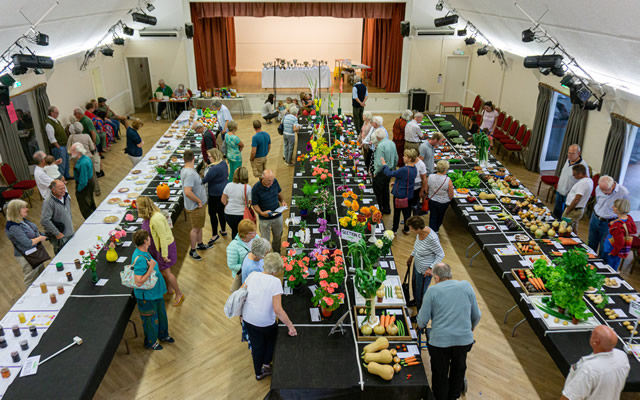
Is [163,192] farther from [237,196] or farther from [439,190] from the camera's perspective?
[439,190]

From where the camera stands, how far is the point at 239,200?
21.2 ft

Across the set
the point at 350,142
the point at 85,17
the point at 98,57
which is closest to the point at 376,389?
the point at 350,142

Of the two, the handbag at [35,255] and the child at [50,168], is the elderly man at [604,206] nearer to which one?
the handbag at [35,255]

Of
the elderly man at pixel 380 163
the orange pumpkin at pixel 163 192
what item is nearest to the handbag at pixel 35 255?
the orange pumpkin at pixel 163 192

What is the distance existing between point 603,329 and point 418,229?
1.96 m

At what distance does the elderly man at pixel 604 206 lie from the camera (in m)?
6.24

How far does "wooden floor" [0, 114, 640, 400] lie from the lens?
4.92 metres

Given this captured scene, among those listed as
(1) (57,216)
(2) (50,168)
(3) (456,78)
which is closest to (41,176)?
(2) (50,168)

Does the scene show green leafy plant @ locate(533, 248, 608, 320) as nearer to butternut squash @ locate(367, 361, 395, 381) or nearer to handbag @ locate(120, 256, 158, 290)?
butternut squash @ locate(367, 361, 395, 381)

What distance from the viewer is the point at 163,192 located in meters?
7.35

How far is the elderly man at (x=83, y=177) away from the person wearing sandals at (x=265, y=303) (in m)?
4.45

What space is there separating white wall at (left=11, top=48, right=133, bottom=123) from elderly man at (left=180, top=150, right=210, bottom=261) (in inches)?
208

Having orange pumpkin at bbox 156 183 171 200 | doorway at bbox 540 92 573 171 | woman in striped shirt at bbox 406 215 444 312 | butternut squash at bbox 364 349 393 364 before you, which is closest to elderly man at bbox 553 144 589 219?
woman in striped shirt at bbox 406 215 444 312

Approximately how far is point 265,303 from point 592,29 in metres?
5.36
